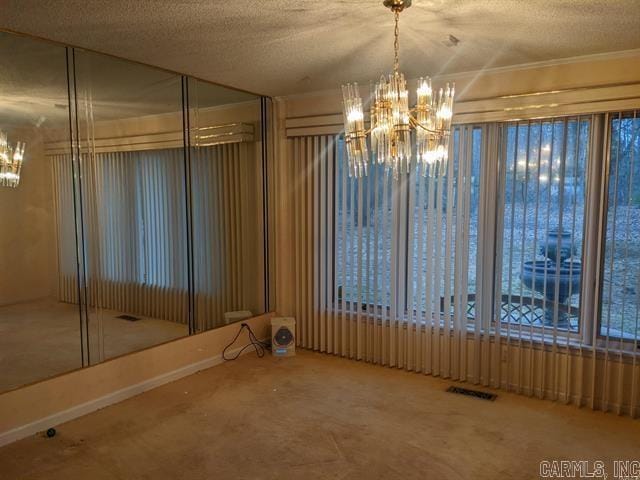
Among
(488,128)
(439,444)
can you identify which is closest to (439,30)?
(488,128)

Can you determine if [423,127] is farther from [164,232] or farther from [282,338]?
[282,338]

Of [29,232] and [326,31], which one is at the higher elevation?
[326,31]

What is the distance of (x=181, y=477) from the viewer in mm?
2656

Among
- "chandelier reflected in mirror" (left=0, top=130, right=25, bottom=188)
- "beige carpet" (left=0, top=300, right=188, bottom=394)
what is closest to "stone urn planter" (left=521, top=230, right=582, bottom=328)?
"beige carpet" (left=0, top=300, right=188, bottom=394)

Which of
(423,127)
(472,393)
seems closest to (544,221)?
(472,393)

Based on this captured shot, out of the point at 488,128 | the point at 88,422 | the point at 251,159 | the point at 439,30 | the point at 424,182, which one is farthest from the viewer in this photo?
the point at 251,159

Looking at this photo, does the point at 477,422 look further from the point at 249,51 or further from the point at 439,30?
the point at 249,51

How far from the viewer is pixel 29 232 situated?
321cm

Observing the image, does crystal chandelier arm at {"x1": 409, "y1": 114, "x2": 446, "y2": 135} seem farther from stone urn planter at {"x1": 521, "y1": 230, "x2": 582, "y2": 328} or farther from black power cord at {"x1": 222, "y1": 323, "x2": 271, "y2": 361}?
black power cord at {"x1": 222, "y1": 323, "x2": 271, "y2": 361}

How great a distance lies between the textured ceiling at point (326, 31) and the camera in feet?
8.32

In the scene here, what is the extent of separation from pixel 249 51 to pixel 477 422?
2.99 m

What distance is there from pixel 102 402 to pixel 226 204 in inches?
77.3

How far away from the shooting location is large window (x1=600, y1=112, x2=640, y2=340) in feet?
10.8

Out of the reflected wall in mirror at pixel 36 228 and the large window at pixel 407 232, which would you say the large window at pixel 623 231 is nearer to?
the large window at pixel 407 232
